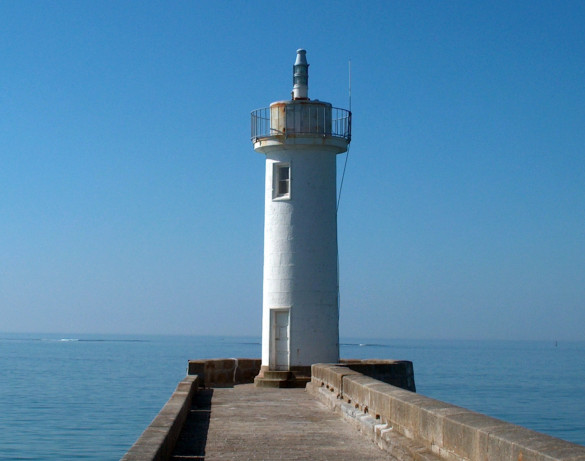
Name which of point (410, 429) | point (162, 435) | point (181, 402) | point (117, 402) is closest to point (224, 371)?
point (181, 402)

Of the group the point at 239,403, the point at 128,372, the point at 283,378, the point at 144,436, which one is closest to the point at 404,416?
the point at 144,436

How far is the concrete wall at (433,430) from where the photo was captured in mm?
6043

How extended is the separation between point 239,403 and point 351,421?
A: 3.80 metres

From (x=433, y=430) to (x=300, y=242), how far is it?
36.9 ft

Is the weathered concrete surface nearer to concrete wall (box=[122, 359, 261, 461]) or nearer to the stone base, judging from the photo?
concrete wall (box=[122, 359, 261, 461])

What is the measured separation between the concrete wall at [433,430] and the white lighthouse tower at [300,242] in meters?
5.54

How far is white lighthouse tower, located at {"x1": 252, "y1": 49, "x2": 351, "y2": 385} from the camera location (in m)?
19.0

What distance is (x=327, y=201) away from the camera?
63.6 ft

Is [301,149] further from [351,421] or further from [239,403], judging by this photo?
[351,421]

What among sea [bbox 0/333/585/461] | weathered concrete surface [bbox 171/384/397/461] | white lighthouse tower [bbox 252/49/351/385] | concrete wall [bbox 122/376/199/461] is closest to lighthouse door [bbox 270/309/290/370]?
white lighthouse tower [bbox 252/49/351/385]

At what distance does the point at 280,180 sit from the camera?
1961cm

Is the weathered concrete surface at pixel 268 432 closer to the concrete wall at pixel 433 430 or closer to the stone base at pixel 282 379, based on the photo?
the concrete wall at pixel 433 430

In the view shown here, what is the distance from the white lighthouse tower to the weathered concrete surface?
281 cm

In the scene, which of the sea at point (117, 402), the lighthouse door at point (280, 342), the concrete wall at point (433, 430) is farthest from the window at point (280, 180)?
the sea at point (117, 402)
